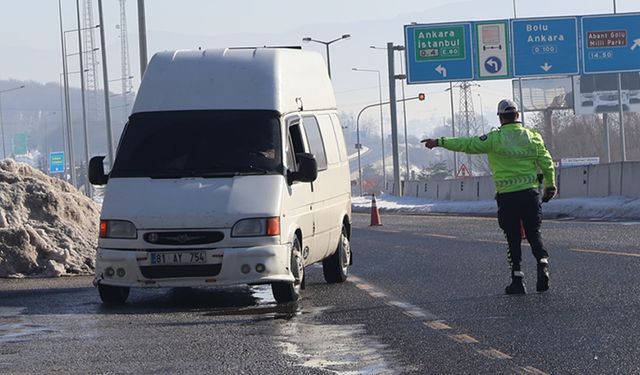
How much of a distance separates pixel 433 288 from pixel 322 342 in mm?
4306

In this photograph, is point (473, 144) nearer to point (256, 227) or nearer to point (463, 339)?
point (256, 227)

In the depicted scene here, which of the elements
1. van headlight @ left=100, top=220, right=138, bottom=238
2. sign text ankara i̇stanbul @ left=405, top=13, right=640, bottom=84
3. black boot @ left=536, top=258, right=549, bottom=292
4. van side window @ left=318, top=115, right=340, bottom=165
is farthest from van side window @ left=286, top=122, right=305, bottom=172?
sign text ankara i̇stanbul @ left=405, top=13, right=640, bottom=84

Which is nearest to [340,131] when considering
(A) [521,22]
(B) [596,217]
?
(B) [596,217]

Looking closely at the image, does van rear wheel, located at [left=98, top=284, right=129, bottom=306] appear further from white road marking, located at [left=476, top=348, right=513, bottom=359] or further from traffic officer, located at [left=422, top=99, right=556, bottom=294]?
white road marking, located at [left=476, top=348, right=513, bottom=359]

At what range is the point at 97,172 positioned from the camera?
1439 centimetres

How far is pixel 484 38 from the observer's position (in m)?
51.9

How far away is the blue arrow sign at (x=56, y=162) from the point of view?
409 feet

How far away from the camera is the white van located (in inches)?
505

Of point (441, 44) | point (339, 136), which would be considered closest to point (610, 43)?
point (441, 44)

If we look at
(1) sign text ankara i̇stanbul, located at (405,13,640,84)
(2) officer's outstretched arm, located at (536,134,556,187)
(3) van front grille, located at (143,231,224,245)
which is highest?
(1) sign text ankara i̇stanbul, located at (405,13,640,84)

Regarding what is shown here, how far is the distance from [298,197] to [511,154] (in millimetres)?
1999

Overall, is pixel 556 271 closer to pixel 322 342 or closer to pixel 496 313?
pixel 496 313

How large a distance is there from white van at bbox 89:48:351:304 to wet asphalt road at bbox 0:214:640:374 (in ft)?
1.22

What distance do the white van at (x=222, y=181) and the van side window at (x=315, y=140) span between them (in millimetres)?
19
